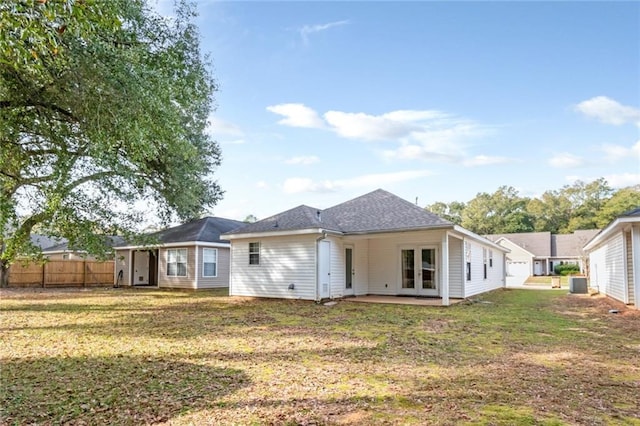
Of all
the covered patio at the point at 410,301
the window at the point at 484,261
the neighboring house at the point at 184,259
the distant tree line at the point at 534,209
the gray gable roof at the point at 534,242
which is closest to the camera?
the covered patio at the point at 410,301

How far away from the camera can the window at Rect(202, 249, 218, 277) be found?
19.7 m

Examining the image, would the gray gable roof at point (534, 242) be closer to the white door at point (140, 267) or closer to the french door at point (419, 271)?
the french door at point (419, 271)

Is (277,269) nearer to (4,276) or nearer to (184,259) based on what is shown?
(184,259)

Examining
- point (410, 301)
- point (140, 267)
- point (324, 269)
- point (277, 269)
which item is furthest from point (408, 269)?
point (140, 267)

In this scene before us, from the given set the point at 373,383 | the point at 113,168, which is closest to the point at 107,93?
the point at 113,168

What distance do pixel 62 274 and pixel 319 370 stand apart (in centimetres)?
2247

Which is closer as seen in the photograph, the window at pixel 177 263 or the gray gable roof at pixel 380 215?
the gray gable roof at pixel 380 215

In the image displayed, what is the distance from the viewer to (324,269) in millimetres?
13727

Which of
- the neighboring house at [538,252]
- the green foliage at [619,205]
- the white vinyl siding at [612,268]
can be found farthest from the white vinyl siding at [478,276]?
the green foliage at [619,205]

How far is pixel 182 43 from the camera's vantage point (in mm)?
10328

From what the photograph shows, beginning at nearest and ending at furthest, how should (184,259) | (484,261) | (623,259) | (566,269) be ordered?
(623,259)
(484,261)
(184,259)
(566,269)

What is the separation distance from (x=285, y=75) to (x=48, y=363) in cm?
1168

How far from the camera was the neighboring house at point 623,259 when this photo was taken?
439 inches

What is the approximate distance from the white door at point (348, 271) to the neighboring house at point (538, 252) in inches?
1252
